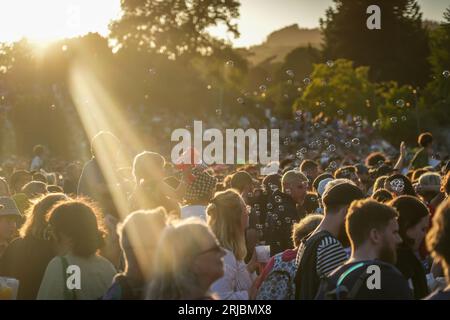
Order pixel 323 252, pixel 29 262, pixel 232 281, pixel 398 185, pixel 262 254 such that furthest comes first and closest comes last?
1. pixel 398 185
2. pixel 262 254
3. pixel 29 262
4. pixel 232 281
5. pixel 323 252

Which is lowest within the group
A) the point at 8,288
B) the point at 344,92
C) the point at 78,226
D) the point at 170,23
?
the point at 8,288

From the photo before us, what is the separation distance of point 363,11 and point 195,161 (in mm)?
67486

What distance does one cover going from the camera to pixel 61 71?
151 ft

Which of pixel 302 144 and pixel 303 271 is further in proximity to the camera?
pixel 302 144

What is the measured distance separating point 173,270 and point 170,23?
5887 cm

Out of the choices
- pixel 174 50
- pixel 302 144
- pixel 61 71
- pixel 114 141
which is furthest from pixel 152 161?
pixel 174 50

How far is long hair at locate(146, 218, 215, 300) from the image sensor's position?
4.43 meters

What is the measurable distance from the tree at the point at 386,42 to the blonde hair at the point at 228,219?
67.9m

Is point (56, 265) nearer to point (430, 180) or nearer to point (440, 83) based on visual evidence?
point (430, 180)

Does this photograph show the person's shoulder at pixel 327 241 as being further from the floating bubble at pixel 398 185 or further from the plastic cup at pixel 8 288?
the floating bubble at pixel 398 185

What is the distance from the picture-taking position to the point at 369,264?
505 centimetres


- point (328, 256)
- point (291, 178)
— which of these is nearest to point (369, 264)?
point (328, 256)
